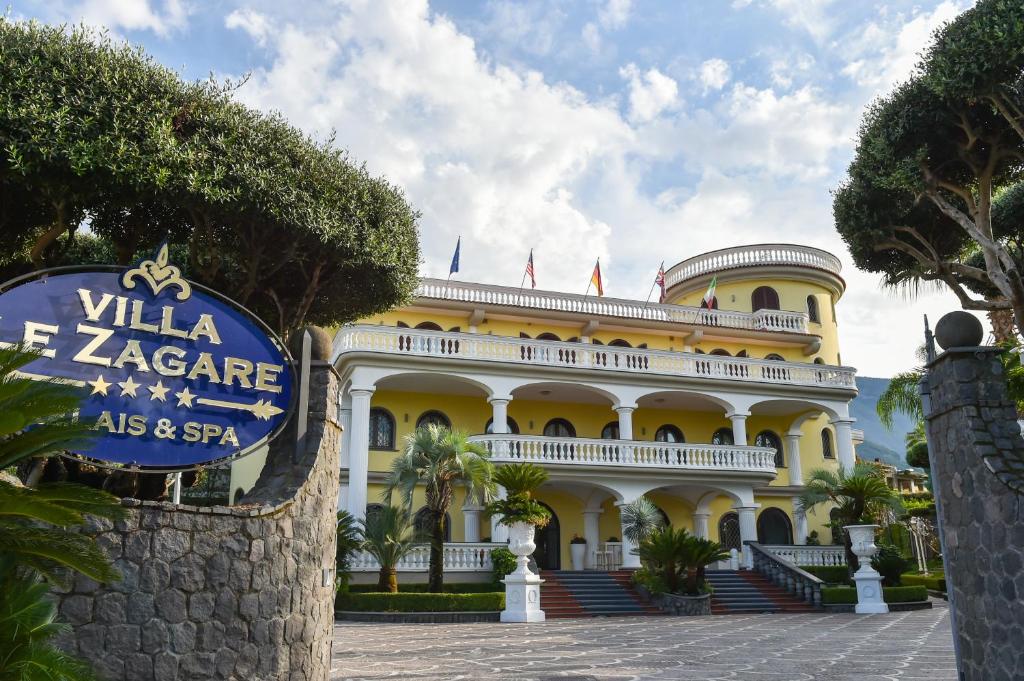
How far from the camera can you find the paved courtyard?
973 cm

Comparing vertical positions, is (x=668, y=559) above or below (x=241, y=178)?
below

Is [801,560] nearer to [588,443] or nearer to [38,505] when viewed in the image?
Answer: [588,443]

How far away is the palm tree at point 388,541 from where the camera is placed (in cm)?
2020

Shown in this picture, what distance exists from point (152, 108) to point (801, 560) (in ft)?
75.7

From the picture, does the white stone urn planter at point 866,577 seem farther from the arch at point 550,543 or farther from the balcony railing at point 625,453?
the arch at point 550,543

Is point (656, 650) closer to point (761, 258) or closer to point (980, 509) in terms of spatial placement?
point (980, 509)

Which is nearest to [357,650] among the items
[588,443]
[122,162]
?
[122,162]

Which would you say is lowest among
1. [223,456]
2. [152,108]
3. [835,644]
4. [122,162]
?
[835,644]

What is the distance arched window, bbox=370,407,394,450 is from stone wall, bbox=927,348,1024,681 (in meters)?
20.3

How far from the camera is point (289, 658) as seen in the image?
286 inches

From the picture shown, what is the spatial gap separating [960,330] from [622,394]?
19.0 m

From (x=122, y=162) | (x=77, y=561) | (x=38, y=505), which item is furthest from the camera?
(x=122, y=162)

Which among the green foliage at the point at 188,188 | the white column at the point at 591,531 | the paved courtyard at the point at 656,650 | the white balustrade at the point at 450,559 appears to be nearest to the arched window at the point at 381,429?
the white balustrade at the point at 450,559

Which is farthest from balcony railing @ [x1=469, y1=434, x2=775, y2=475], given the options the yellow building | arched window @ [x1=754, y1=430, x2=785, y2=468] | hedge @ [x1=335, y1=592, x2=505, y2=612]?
hedge @ [x1=335, y1=592, x2=505, y2=612]
